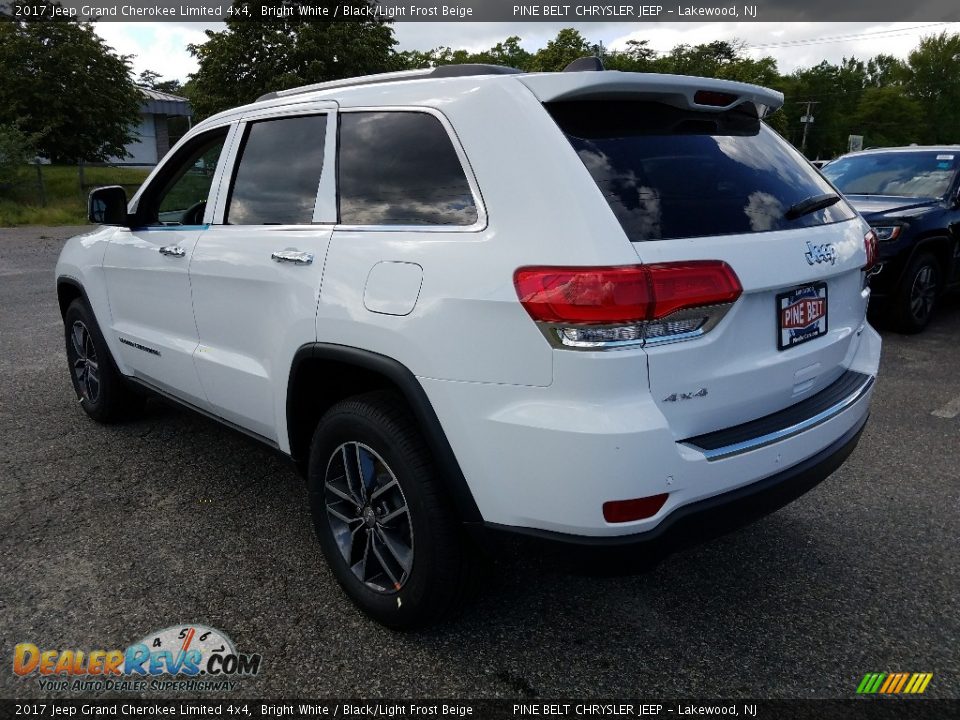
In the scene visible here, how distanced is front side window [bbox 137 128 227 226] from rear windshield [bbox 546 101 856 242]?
2.06 metres

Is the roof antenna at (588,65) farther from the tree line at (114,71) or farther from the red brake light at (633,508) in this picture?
the tree line at (114,71)

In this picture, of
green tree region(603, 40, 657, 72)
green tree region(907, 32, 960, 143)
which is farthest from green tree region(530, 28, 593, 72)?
green tree region(907, 32, 960, 143)

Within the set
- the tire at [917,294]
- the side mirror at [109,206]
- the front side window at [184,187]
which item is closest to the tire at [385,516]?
the front side window at [184,187]

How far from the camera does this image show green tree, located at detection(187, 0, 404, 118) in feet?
105

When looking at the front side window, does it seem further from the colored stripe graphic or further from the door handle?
the colored stripe graphic

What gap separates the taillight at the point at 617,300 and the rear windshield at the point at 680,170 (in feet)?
0.47

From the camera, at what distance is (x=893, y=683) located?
2340 mm

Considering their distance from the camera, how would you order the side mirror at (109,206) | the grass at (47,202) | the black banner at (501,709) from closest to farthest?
1. the black banner at (501,709)
2. the side mirror at (109,206)
3. the grass at (47,202)

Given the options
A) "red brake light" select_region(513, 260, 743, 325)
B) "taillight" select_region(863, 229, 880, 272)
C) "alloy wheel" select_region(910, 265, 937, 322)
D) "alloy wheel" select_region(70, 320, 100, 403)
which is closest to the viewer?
"red brake light" select_region(513, 260, 743, 325)

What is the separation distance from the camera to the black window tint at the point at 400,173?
7.72 feet

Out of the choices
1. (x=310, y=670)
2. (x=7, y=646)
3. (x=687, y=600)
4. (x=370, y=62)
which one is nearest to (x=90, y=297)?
(x=7, y=646)

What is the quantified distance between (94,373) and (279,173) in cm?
241

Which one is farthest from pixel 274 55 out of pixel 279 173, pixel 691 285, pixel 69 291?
pixel 691 285

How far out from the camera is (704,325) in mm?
2051
